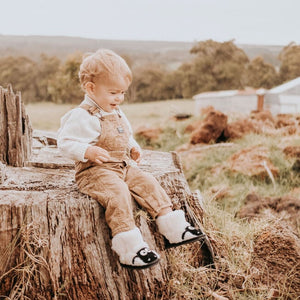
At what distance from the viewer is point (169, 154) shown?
362 cm

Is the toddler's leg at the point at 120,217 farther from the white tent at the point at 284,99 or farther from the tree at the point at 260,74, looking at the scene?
the tree at the point at 260,74

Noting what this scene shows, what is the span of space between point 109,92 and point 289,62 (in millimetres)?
16158

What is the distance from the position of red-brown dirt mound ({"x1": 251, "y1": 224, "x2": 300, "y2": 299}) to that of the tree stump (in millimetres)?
1860

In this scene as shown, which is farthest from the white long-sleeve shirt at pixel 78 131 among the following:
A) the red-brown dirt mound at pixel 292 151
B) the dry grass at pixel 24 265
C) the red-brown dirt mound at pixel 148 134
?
the red-brown dirt mound at pixel 148 134

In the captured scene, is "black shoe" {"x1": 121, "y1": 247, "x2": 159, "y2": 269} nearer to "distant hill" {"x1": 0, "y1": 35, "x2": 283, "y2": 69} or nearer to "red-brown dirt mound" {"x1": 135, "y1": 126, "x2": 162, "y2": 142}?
"red-brown dirt mound" {"x1": 135, "y1": 126, "x2": 162, "y2": 142}

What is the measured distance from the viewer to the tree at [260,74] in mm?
18453

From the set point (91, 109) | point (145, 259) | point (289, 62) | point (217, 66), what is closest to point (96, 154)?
point (91, 109)

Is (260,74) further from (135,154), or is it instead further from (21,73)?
(135,154)

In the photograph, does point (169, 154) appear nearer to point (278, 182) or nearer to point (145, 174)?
point (145, 174)

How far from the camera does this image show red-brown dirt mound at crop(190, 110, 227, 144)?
7.99 m

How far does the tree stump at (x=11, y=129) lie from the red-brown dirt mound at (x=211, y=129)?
209 inches

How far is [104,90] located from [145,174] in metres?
0.56

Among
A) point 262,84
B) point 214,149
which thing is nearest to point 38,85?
point 214,149

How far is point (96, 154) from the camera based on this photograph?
231cm
